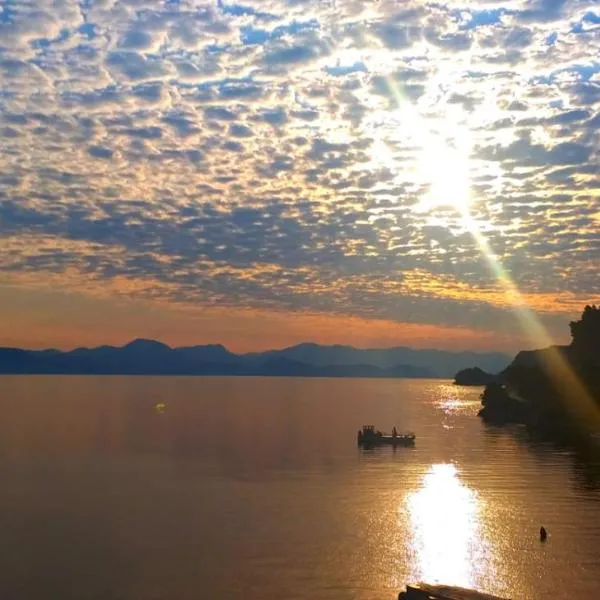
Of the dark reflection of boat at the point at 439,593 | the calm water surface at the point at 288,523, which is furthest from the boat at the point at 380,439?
the dark reflection of boat at the point at 439,593

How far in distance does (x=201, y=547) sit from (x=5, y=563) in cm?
1550

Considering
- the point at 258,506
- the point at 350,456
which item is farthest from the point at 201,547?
the point at 350,456

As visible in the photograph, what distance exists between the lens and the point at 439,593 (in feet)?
164

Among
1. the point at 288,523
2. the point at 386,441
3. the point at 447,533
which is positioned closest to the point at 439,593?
the point at 447,533

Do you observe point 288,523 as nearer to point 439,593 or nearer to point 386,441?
point 439,593

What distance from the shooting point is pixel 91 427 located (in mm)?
177500

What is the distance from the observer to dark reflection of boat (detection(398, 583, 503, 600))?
163 feet

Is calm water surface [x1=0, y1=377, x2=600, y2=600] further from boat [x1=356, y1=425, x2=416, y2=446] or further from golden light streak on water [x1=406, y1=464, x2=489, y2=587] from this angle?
boat [x1=356, y1=425, x2=416, y2=446]

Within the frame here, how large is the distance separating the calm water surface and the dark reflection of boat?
2.61 metres

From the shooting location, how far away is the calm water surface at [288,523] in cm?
5594

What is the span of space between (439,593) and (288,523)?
25993 millimetres

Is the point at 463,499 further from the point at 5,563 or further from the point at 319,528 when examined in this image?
the point at 5,563

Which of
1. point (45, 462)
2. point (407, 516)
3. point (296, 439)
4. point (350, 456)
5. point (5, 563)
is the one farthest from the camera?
point (296, 439)

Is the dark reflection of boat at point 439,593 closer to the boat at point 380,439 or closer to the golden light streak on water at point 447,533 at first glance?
the golden light streak on water at point 447,533
